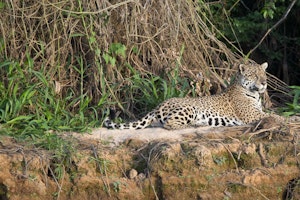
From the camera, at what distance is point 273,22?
1407 cm

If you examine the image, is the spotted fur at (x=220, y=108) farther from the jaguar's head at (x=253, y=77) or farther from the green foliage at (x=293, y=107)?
the green foliage at (x=293, y=107)

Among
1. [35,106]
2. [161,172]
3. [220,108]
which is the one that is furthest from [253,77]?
[35,106]

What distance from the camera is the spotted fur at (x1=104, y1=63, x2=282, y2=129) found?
10289mm

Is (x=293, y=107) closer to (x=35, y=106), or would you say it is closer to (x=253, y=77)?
(x=253, y=77)

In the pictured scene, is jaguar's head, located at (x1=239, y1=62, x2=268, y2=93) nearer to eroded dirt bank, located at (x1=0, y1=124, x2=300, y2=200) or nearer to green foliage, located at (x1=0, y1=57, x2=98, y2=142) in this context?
eroded dirt bank, located at (x1=0, y1=124, x2=300, y2=200)

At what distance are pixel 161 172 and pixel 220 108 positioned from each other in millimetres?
1891

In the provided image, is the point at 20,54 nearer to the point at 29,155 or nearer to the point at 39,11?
the point at 39,11

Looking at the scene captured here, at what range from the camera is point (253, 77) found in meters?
10.9

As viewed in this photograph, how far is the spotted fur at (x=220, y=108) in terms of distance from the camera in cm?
1029

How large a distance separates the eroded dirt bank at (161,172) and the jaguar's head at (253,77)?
1514 millimetres

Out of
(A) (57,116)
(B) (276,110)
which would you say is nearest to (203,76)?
(B) (276,110)

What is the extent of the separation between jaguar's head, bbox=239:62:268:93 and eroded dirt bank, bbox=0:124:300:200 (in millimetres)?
1514

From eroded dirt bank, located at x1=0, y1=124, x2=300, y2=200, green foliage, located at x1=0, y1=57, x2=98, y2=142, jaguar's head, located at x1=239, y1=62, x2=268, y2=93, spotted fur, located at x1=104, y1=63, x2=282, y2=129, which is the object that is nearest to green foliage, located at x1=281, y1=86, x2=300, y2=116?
spotted fur, located at x1=104, y1=63, x2=282, y2=129

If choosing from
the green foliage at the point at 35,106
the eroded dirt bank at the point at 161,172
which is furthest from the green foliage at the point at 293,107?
the green foliage at the point at 35,106
